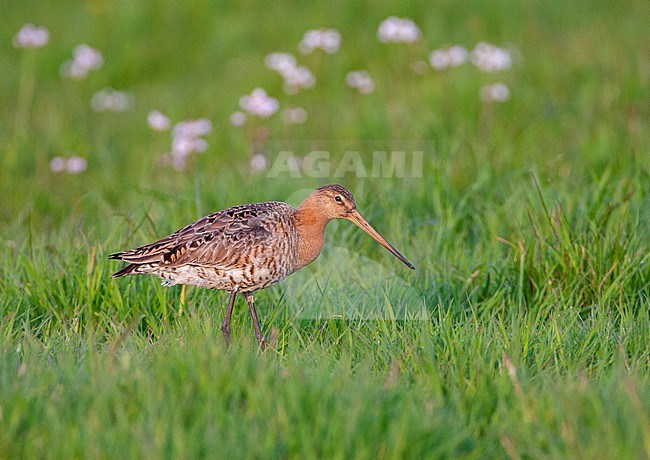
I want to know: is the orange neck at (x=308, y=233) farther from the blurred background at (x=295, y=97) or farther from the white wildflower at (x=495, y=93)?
the white wildflower at (x=495, y=93)

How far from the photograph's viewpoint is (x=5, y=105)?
11.5m

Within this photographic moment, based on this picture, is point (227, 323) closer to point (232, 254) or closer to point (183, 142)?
point (232, 254)

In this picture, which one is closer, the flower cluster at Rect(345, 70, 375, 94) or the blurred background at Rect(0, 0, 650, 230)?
the blurred background at Rect(0, 0, 650, 230)

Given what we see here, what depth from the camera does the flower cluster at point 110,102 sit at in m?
10.9

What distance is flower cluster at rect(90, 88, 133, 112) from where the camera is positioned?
35.9 feet

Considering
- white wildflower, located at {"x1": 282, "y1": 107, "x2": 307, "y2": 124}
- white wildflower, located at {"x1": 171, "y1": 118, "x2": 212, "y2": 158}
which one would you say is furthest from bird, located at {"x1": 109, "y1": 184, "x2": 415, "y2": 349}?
white wildflower, located at {"x1": 282, "y1": 107, "x2": 307, "y2": 124}

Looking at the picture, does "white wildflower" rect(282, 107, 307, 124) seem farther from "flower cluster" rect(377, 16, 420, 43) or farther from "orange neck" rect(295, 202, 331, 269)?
"orange neck" rect(295, 202, 331, 269)

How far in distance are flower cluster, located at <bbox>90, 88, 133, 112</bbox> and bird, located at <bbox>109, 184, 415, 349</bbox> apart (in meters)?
5.90

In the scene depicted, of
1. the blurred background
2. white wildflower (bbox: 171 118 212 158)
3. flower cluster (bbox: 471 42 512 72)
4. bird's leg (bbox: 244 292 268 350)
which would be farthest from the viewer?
flower cluster (bbox: 471 42 512 72)

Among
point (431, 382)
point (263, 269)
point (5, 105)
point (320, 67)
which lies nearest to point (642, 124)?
point (320, 67)

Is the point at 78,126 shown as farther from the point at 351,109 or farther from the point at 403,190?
the point at 403,190

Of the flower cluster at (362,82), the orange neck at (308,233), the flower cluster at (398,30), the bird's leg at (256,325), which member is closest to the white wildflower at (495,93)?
the flower cluster at (398,30)

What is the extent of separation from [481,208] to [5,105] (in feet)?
23.2

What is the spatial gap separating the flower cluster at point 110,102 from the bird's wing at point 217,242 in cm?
587
